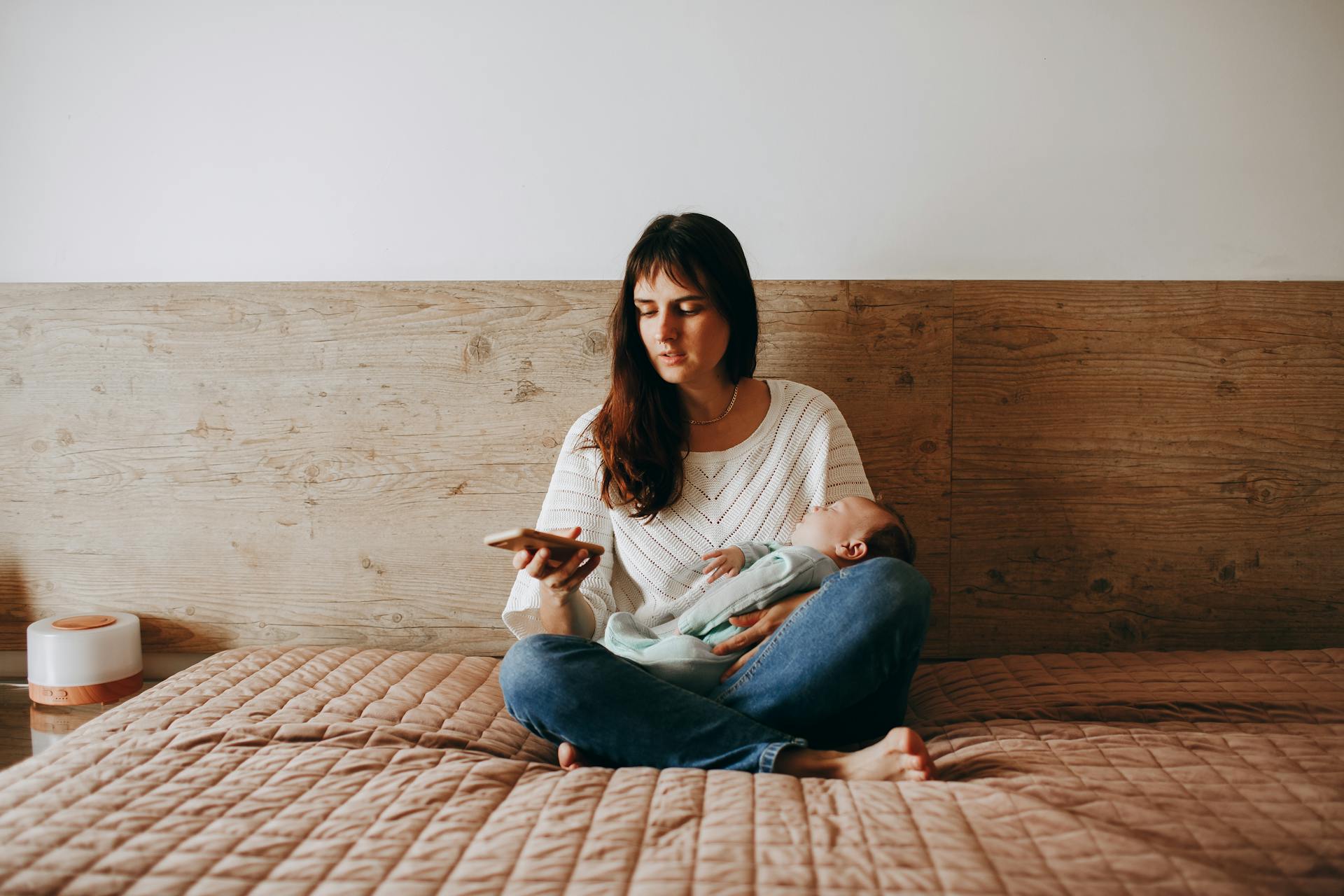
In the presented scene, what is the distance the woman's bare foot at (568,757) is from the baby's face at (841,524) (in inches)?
19.1

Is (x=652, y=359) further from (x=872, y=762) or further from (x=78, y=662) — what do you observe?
(x=78, y=662)

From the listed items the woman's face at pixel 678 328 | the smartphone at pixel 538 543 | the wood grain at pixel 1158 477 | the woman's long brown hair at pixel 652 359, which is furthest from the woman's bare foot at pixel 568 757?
the wood grain at pixel 1158 477

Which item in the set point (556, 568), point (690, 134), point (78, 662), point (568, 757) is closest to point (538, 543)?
point (556, 568)

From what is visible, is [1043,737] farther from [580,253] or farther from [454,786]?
[580,253]

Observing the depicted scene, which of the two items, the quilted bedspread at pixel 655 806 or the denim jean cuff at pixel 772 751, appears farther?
the denim jean cuff at pixel 772 751

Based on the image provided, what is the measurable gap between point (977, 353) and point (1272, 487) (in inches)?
25.9

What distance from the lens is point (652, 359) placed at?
1.53m

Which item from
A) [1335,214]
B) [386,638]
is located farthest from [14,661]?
[1335,214]

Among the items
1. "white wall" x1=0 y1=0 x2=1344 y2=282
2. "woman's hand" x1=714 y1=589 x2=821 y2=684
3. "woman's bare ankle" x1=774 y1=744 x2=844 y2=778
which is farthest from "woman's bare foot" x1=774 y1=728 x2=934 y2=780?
"white wall" x1=0 y1=0 x2=1344 y2=282

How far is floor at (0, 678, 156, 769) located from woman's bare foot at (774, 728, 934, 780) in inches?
50.4

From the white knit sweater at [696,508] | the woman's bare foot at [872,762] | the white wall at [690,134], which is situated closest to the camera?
the woman's bare foot at [872,762]

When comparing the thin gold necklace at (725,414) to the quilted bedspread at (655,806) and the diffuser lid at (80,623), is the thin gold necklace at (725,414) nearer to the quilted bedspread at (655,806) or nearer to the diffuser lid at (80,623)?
the quilted bedspread at (655,806)

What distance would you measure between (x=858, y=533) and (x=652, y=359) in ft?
1.55

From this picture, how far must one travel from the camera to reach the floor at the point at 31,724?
152 cm
